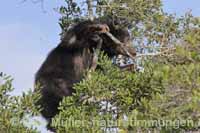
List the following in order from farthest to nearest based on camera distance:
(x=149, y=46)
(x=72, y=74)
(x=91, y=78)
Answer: (x=72, y=74)
(x=149, y=46)
(x=91, y=78)

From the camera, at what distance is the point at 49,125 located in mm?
3398

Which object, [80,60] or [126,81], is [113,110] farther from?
[80,60]

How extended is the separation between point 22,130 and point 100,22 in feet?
3.59

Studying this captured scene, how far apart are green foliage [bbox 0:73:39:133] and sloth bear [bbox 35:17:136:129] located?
729 millimetres

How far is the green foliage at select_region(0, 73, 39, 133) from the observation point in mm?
2586

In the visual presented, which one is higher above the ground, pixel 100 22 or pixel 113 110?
pixel 100 22

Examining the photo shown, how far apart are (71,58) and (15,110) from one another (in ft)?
3.80

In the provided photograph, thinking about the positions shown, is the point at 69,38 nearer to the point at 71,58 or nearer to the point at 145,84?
the point at 71,58

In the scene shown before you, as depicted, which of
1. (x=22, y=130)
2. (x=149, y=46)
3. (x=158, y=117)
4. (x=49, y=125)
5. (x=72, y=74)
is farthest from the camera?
(x=72, y=74)

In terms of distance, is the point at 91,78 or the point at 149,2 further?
the point at 149,2

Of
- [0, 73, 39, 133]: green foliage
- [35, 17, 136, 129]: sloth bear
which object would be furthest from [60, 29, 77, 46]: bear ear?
[0, 73, 39, 133]: green foliage

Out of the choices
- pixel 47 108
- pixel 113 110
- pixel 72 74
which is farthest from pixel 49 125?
pixel 113 110

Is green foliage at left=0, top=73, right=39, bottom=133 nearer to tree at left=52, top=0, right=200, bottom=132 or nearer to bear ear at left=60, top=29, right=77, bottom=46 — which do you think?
tree at left=52, top=0, right=200, bottom=132

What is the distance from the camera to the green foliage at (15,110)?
2.59 metres
